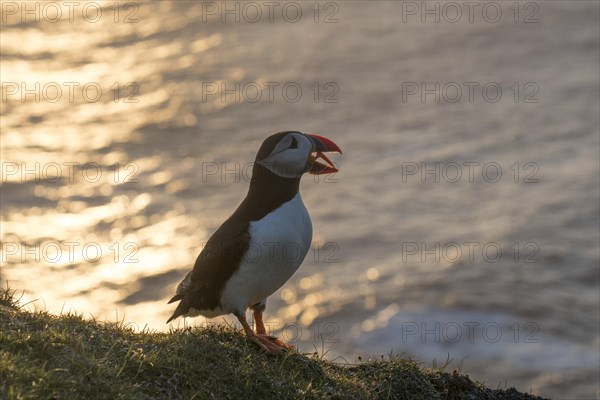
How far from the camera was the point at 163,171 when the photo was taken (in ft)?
66.3

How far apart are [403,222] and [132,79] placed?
7641 mm

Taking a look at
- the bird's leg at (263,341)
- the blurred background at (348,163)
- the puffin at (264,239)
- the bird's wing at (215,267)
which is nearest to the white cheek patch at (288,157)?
the puffin at (264,239)

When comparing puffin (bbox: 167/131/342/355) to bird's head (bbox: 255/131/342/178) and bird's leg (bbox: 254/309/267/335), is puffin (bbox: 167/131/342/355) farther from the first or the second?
bird's leg (bbox: 254/309/267/335)

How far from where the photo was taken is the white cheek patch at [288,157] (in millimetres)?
8102

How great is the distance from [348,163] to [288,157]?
12.3 m

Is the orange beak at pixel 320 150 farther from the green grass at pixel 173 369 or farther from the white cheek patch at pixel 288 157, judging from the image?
the green grass at pixel 173 369

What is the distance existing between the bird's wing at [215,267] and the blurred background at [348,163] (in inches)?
251

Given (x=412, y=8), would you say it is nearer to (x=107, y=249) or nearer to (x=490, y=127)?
(x=490, y=127)

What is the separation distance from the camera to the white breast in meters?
7.92

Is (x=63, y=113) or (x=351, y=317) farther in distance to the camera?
(x=63, y=113)

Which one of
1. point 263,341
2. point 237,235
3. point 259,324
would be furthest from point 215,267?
point 259,324

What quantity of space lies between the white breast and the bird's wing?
6cm

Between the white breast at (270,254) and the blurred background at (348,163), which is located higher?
the white breast at (270,254)

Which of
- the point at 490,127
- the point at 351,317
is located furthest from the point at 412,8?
the point at 351,317
